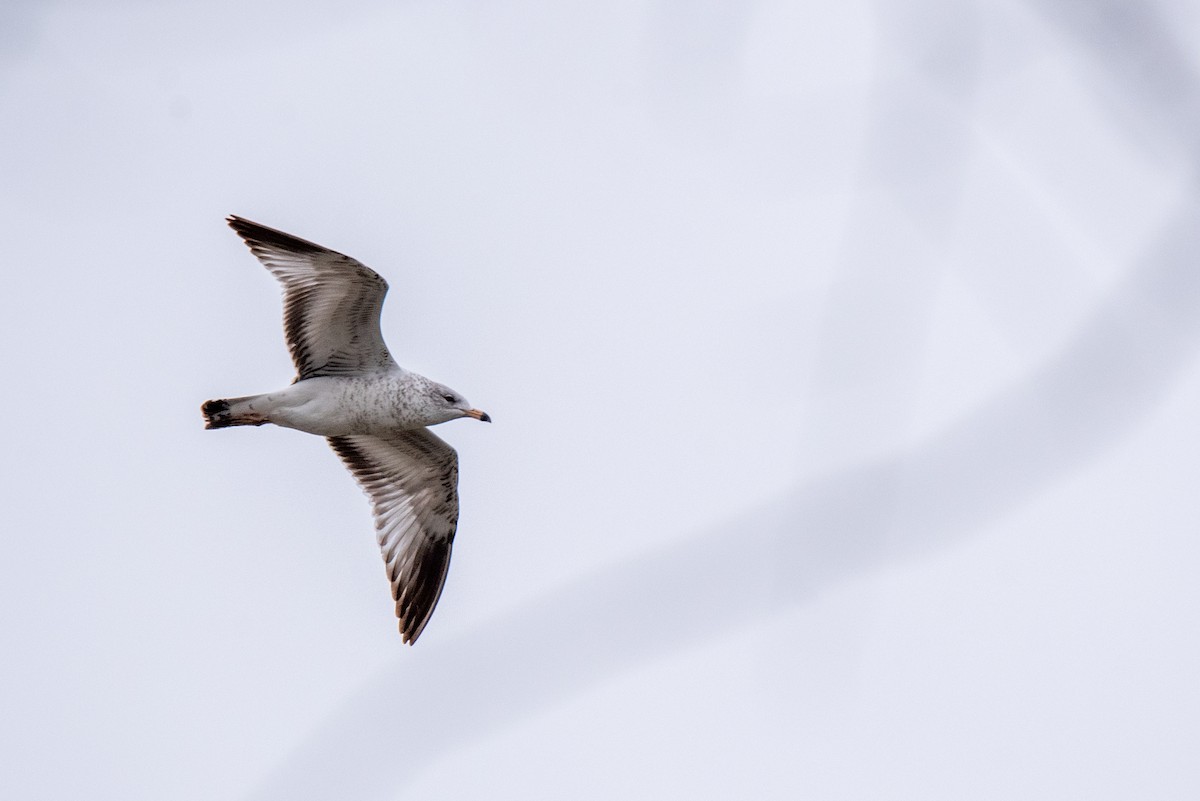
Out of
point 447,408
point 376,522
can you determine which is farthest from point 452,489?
point 447,408

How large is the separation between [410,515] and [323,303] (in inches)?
101

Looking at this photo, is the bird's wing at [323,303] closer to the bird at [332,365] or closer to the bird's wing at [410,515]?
the bird at [332,365]

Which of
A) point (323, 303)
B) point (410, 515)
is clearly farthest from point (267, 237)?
point (410, 515)

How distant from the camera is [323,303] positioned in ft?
37.0

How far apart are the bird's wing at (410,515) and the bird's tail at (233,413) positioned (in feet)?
5.76

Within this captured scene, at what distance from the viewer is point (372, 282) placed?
11.1 meters

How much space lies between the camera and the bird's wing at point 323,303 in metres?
11.1

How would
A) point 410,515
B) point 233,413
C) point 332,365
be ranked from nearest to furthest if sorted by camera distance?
1. point 233,413
2. point 332,365
3. point 410,515

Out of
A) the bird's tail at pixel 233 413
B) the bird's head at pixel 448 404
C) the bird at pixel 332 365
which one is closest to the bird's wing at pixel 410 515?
the bird at pixel 332 365

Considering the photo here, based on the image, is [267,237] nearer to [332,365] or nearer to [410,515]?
[332,365]

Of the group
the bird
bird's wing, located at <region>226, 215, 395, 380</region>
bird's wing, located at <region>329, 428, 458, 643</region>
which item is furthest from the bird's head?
bird's wing, located at <region>329, 428, 458, 643</region>

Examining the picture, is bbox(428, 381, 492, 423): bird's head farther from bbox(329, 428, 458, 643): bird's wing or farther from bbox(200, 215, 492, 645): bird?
bbox(329, 428, 458, 643): bird's wing

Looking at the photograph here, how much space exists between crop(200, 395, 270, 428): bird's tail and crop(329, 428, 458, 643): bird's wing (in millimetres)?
1756

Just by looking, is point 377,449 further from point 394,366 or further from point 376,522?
point 394,366
